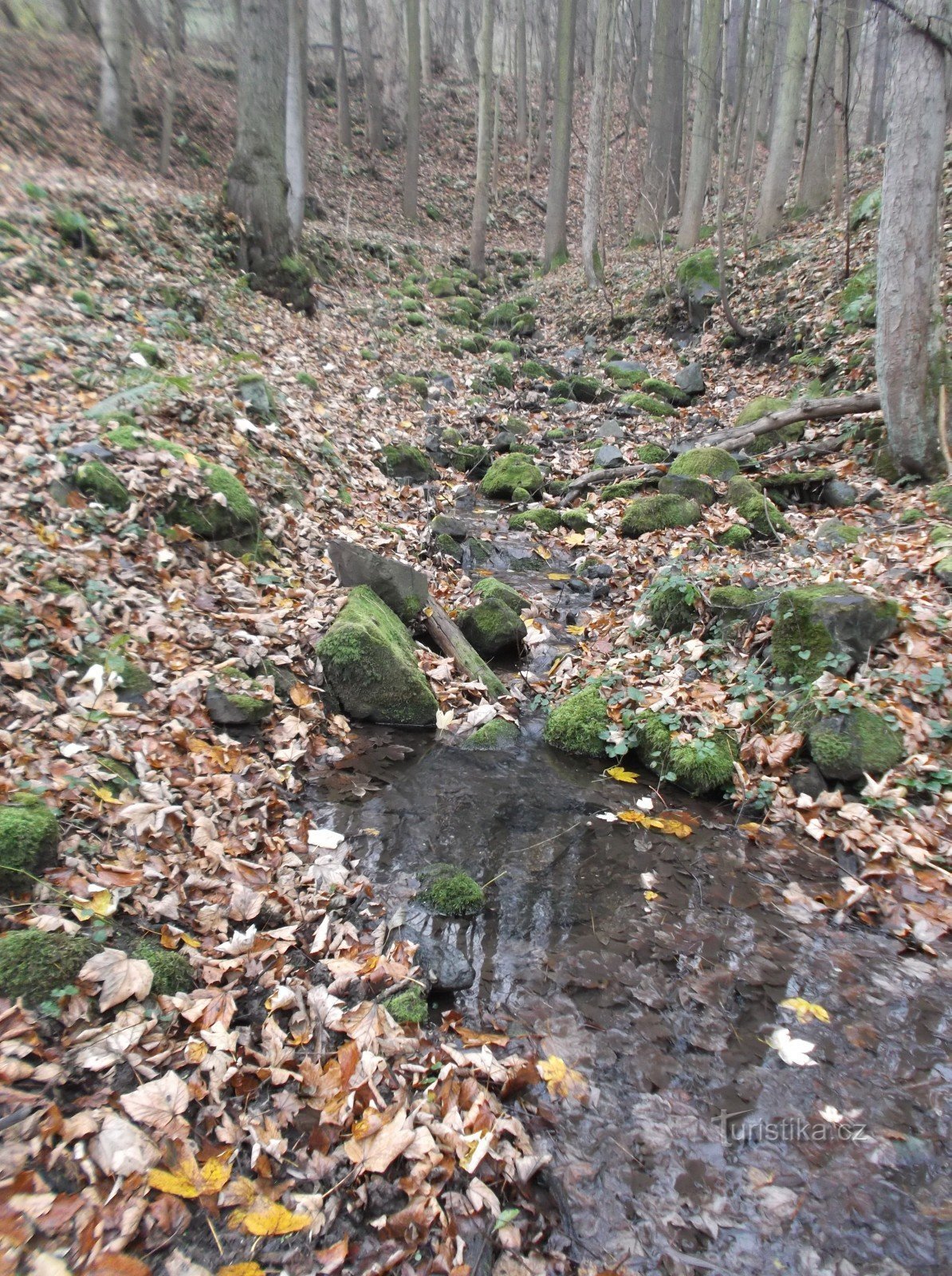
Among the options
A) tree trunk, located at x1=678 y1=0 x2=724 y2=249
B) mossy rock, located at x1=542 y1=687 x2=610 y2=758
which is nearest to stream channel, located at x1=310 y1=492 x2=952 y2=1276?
mossy rock, located at x1=542 y1=687 x2=610 y2=758

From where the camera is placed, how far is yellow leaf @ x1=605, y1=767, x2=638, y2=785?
5.26 metres

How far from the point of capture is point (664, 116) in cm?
2006

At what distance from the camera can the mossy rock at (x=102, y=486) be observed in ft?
18.1

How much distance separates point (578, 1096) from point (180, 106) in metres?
23.9

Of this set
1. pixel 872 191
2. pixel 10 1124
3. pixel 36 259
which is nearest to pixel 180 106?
pixel 36 259

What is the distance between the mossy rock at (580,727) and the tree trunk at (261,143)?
33.8 feet

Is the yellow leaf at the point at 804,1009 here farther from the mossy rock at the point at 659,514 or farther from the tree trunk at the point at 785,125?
the tree trunk at the point at 785,125

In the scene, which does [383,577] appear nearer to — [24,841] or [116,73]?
[24,841]

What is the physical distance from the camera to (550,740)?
18.7ft

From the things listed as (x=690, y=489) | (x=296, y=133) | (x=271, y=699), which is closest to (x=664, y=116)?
(x=296, y=133)

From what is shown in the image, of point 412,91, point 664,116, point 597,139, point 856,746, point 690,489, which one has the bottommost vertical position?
point 856,746

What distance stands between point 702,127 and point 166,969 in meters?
21.1

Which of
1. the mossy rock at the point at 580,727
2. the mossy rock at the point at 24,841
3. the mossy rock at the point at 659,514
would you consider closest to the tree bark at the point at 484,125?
the mossy rock at the point at 659,514

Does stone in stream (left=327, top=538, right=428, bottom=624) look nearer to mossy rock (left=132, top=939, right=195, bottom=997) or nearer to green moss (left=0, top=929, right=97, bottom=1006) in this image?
mossy rock (left=132, top=939, right=195, bottom=997)
